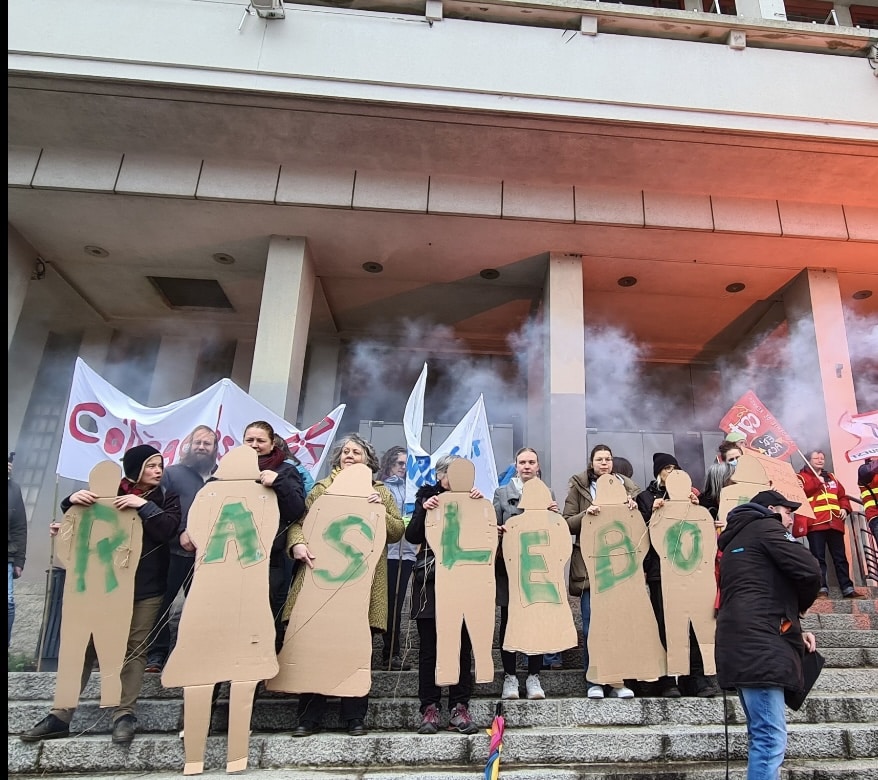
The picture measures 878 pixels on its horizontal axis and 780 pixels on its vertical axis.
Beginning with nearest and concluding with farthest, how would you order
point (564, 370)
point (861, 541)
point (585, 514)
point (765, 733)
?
point (765, 733) → point (585, 514) → point (861, 541) → point (564, 370)

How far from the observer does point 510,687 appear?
3.77 m

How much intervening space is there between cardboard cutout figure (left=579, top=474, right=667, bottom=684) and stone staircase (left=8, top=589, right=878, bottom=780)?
20cm

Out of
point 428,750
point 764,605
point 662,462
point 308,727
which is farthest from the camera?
point 662,462

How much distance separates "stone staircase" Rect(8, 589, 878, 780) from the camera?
3170 millimetres

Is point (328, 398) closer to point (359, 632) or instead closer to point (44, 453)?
point (44, 453)

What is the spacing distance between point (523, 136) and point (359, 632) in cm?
595

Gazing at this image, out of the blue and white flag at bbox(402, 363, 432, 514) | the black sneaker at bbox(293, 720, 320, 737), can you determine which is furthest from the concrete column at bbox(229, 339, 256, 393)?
the black sneaker at bbox(293, 720, 320, 737)

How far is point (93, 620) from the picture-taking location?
3.36 meters

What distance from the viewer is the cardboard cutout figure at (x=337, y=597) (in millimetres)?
3297

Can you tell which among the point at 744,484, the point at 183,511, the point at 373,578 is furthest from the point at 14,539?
the point at 744,484

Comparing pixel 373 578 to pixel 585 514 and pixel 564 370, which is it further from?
pixel 564 370

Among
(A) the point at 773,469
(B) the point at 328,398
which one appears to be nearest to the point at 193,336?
(B) the point at 328,398

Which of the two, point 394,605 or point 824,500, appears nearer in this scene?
point 394,605

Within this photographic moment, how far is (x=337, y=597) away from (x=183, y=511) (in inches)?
53.9
